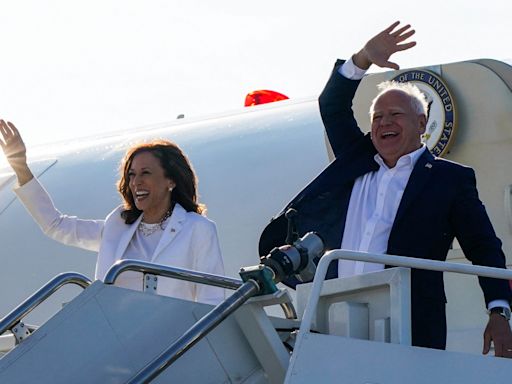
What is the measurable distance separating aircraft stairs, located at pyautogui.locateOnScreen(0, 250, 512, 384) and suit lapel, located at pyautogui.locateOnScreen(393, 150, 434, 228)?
1.95 ft

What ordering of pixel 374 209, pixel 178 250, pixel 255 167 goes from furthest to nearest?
pixel 255 167, pixel 178 250, pixel 374 209

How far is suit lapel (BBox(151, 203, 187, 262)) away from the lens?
6.14 meters

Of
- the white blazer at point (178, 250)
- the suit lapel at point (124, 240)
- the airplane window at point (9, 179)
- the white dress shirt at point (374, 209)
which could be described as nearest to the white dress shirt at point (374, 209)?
the white dress shirt at point (374, 209)

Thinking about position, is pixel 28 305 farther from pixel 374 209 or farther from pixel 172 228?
pixel 374 209

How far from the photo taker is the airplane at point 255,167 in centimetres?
710

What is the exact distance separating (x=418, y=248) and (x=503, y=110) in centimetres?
200

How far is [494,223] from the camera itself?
7070 mm

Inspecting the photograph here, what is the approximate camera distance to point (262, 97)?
37.7ft

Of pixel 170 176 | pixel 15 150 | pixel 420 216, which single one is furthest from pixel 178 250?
pixel 15 150

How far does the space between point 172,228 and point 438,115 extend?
6.61 ft

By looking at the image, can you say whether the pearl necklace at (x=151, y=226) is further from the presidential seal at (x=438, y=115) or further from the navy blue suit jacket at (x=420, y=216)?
the presidential seal at (x=438, y=115)

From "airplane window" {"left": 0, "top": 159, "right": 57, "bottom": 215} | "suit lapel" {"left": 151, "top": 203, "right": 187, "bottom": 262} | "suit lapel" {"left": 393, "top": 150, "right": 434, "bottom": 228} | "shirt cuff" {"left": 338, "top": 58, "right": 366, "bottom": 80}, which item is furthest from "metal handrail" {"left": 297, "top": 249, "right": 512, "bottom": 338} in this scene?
"airplane window" {"left": 0, "top": 159, "right": 57, "bottom": 215}

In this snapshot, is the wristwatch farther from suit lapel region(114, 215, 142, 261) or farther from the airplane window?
the airplane window

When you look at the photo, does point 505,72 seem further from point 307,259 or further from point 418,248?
point 307,259
